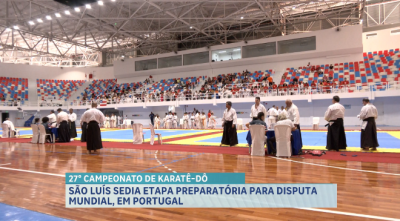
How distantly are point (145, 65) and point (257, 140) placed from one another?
84.8 ft

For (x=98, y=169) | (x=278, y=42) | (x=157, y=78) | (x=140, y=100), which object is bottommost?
(x=98, y=169)

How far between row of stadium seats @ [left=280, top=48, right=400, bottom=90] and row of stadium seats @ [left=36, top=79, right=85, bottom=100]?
26.7 metres

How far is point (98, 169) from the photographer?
545 cm

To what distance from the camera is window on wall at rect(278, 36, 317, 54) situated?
22891 mm

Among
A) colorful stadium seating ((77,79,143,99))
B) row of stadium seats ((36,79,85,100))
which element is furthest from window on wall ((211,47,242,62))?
row of stadium seats ((36,79,85,100))

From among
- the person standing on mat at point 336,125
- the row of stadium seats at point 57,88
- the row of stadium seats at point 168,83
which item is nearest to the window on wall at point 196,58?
the row of stadium seats at point 168,83

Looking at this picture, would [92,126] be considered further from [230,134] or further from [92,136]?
[230,134]

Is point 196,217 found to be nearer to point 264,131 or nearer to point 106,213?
point 106,213

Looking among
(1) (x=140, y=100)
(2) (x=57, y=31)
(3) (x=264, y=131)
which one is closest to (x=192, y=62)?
(1) (x=140, y=100)

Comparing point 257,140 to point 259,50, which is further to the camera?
point 259,50

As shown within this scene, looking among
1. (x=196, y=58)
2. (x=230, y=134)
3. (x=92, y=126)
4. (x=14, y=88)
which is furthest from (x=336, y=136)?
(x=14, y=88)

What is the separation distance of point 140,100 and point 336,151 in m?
20.7

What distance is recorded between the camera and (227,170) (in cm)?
512

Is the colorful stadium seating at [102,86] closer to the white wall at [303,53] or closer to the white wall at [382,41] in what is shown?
the white wall at [303,53]
